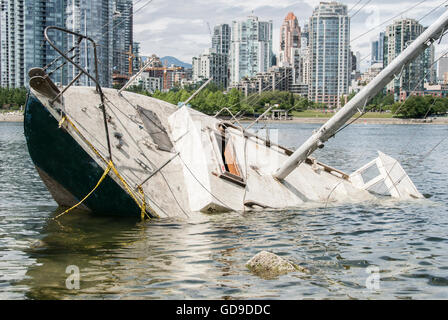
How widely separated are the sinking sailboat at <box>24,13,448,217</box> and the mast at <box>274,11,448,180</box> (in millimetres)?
31

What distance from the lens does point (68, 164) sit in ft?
52.3

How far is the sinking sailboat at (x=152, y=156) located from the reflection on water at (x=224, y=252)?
0.72 meters

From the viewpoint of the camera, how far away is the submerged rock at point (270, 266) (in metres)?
11.0

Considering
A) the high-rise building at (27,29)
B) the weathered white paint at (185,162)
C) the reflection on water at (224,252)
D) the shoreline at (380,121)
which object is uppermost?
the high-rise building at (27,29)

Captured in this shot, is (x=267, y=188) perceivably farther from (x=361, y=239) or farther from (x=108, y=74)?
(x=108, y=74)

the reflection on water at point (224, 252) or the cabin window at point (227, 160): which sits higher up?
the cabin window at point (227, 160)

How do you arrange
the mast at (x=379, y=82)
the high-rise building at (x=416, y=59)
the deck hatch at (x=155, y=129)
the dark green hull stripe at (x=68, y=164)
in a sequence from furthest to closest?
the deck hatch at (x=155, y=129) → the high-rise building at (x=416, y=59) → the mast at (x=379, y=82) → the dark green hull stripe at (x=68, y=164)

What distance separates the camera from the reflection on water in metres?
10.0

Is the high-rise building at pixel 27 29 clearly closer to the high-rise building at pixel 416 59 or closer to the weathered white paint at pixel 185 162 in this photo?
the high-rise building at pixel 416 59

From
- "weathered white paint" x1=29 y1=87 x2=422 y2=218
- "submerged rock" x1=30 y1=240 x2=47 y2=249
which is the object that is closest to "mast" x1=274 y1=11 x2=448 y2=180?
"weathered white paint" x1=29 y1=87 x2=422 y2=218

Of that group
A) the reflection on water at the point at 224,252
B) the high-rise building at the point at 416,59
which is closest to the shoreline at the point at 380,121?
the high-rise building at the point at 416,59

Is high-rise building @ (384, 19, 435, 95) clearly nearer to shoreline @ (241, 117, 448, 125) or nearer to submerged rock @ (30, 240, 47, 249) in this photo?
submerged rock @ (30, 240, 47, 249)
